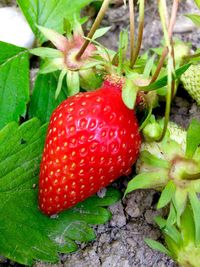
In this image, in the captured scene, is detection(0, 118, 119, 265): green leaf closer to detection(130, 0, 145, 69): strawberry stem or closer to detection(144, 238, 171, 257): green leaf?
detection(144, 238, 171, 257): green leaf

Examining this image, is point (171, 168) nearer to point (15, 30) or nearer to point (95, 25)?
point (95, 25)

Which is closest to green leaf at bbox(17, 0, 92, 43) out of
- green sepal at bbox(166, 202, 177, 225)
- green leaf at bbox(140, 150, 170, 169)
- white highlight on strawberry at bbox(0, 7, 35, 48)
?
white highlight on strawberry at bbox(0, 7, 35, 48)

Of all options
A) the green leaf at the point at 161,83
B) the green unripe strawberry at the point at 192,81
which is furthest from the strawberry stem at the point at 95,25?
the green unripe strawberry at the point at 192,81

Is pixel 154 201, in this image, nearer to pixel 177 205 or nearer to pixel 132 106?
pixel 177 205

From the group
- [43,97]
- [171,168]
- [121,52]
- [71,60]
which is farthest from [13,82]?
[171,168]

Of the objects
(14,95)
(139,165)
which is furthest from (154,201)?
(14,95)
